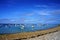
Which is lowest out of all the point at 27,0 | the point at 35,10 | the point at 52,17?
the point at 52,17

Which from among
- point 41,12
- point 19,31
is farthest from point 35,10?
point 19,31

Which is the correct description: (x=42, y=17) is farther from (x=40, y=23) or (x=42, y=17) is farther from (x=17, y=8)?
(x=17, y=8)

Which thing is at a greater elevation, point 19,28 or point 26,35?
Answer: point 19,28

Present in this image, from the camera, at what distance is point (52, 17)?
10.2 feet

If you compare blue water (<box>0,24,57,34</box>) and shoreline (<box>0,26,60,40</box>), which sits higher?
blue water (<box>0,24,57,34</box>)

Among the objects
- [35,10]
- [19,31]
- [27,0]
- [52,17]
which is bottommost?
[19,31]

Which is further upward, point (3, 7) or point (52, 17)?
point (3, 7)

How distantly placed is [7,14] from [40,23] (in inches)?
28.6

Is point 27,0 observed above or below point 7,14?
above

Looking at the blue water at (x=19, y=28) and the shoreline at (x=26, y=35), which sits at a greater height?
the blue water at (x=19, y=28)

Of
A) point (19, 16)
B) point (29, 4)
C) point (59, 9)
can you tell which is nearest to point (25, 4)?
point (29, 4)

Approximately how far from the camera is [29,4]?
3049 mm

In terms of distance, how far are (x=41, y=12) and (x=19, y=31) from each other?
618 millimetres

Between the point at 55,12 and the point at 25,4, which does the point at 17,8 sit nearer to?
the point at 25,4
